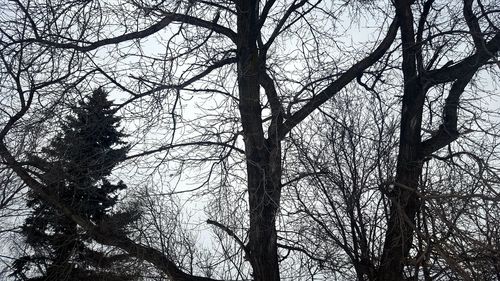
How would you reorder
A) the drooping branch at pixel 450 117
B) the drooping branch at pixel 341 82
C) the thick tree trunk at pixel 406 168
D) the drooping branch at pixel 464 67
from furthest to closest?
the drooping branch at pixel 341 82 < the drooping branch at pixel 450 117 < the drooping branch at pixel 464 67 < the thick tree trunk at pixel 406 168

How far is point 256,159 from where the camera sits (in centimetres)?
649

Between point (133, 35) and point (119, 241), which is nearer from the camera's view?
point (133, 35)

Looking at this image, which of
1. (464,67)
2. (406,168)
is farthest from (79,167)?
(464,67)

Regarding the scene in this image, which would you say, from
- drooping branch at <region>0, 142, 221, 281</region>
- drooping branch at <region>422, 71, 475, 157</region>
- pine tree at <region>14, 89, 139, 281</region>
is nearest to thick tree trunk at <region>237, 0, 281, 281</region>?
drooping branch at <region>0, 142, 221, 281</region>

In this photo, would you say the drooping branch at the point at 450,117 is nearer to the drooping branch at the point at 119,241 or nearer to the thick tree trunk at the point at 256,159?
the thick tree trunk at the point at 256,159

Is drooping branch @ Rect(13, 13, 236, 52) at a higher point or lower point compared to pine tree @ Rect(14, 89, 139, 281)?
higher

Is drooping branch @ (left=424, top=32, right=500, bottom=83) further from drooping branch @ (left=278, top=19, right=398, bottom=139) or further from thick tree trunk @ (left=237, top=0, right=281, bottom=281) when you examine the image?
thick tree trunk @ (left=237, top=0, right=281, bottom=281)

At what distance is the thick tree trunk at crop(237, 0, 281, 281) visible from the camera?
6234 millimetres

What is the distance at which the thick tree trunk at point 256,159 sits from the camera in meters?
6.23

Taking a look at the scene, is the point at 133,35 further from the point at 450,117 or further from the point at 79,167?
the point at 450,117

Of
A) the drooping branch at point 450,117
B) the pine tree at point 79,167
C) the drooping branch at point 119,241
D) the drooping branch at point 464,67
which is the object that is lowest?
the drooping branch at point 119,241

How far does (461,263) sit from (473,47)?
8.83 ft

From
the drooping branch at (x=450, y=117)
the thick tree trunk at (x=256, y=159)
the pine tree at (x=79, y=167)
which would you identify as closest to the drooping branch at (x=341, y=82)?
the thick tree trunk at (x=256, y=159)

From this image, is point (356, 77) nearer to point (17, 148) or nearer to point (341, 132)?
point (341, 132)
